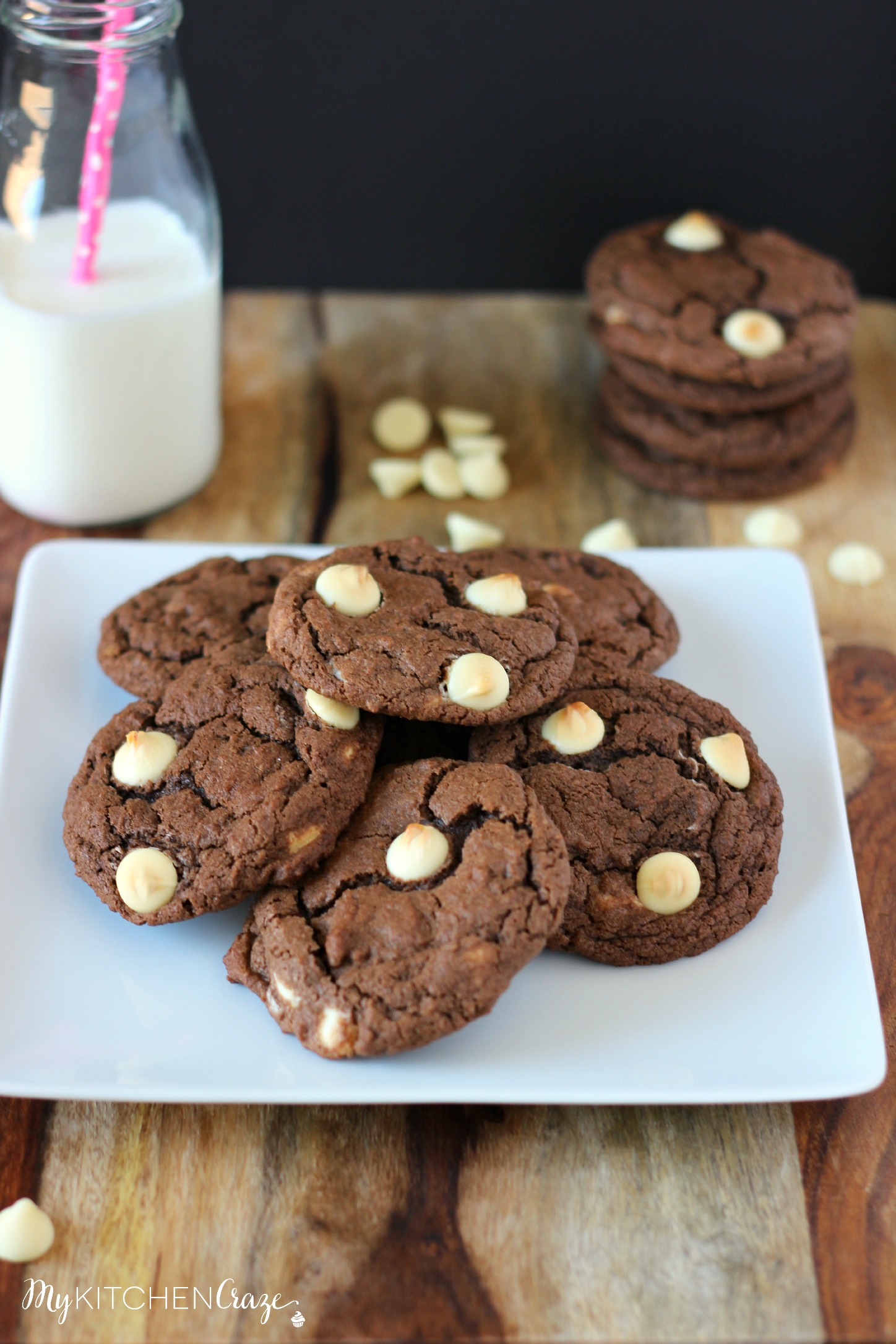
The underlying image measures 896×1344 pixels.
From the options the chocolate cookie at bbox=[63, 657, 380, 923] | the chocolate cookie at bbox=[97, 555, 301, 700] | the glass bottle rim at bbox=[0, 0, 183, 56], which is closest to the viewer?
the chocolate cookie at bbox=[63, 657, 380, 923]

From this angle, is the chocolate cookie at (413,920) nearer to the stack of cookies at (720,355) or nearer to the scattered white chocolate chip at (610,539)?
the scattered white chocolate chip at (610,539)

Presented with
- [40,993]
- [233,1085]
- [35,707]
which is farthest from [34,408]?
[233,1085]

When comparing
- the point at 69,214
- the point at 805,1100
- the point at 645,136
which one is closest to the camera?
the point at 805,1100

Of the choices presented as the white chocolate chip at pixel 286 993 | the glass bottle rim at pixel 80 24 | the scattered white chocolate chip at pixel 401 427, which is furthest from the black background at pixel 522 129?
the white chocolate chip at pixel 286 993

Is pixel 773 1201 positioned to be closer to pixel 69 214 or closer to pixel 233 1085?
pixel 233 1085

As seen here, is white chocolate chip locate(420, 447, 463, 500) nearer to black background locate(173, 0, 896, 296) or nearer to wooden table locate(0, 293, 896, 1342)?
black background locate(173, 0, 896, 296)

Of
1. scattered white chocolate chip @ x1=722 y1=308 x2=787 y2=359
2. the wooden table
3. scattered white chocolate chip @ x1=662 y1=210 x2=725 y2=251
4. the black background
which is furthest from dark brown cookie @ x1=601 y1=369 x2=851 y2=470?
the wooden table
